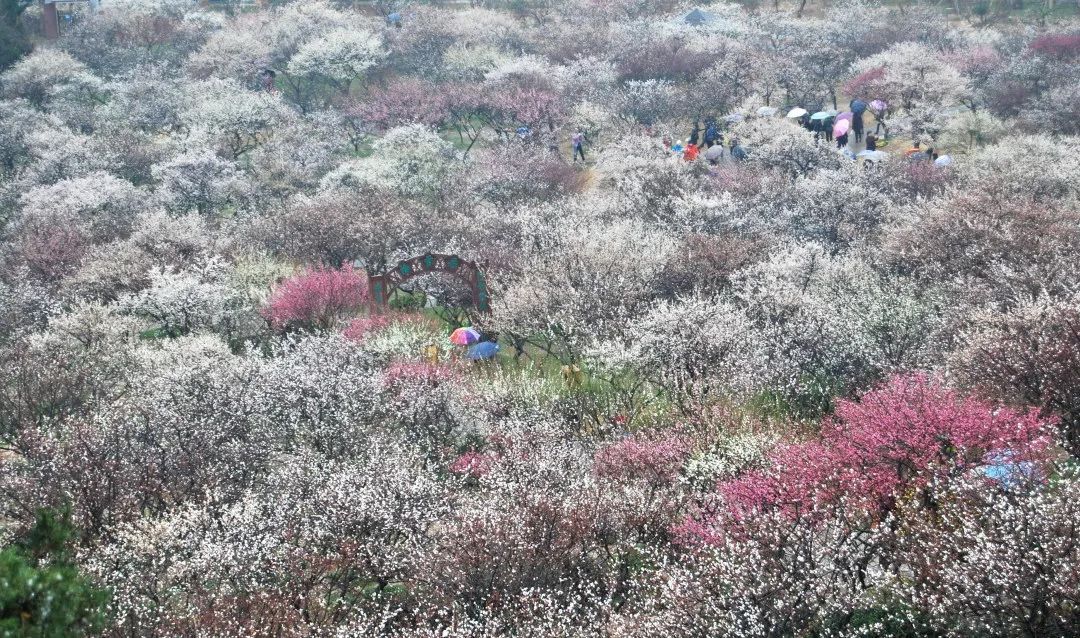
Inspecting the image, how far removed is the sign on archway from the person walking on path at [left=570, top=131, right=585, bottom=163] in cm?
2429

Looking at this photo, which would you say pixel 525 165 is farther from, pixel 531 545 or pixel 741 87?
pixel 531 545

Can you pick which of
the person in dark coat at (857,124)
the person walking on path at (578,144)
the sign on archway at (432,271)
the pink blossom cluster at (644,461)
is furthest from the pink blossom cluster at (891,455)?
the person walking on path at (578,144)

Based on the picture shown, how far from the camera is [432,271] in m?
40.4

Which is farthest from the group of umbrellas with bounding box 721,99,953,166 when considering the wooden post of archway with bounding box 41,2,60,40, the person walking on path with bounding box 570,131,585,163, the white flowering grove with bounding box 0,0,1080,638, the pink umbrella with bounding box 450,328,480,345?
the wooden post of archway with bounding box 41,2,60,40

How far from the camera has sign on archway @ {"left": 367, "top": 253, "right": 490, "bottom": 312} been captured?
40.0 m

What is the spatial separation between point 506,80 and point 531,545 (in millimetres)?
59509

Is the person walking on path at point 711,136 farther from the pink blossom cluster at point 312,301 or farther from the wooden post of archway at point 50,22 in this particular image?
the wooden post of archway at point 50,22

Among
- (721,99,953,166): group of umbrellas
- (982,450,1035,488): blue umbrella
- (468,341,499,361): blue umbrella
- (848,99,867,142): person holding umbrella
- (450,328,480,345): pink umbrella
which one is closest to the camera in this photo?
(982,450,1035,488): blue umbrella

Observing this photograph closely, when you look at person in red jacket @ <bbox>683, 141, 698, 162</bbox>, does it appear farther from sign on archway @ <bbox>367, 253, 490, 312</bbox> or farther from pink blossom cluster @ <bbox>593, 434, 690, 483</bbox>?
pink blossom cluster @ <bbox>593, 434, 690, 483</bbox>

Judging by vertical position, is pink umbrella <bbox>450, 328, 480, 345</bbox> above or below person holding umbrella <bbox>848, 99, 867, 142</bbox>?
below

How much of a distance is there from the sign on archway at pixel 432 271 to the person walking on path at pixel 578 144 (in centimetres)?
2429

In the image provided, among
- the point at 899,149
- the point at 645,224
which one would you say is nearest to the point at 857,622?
the point at 645,224

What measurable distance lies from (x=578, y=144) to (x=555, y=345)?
27.2 m

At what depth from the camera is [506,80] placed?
7431 centimetres
